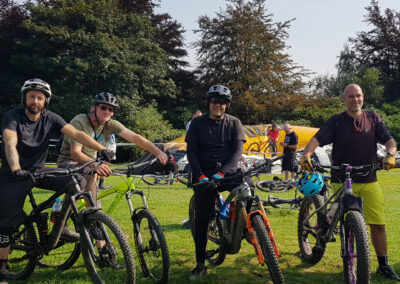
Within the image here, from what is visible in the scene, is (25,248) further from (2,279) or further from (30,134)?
(30,134)

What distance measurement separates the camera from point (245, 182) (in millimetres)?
4484

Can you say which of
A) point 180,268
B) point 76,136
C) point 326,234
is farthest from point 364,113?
point 76,136

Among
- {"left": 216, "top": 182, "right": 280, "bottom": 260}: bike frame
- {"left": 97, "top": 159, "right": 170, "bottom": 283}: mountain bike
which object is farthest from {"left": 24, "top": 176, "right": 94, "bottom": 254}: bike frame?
{"left": 216, "top": 182, "right": 280, "bottom": 260}: bike frame

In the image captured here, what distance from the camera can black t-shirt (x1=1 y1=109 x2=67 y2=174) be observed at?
14.3ft

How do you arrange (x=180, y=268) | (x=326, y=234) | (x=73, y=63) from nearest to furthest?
1. (x=326, y=234)
2. (x=180, y=268)
3. (x=73, y=63)

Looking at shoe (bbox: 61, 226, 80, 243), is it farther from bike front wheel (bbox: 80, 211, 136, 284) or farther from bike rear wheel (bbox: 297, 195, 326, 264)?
bike rear wheel (bbox: 297, 195, 326, 264)

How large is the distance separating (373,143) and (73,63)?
28640mm

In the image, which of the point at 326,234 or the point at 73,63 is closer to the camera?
the point at 326,234

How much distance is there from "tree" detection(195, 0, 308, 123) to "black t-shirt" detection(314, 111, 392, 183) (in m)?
27.2

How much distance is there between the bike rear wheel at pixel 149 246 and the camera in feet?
14.6

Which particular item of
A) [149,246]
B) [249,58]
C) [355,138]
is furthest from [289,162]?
[249,58]

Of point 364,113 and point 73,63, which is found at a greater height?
point 73,63

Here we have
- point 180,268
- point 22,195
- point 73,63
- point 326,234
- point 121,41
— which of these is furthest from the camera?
point 121,41

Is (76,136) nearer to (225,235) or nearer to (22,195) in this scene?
(22,195)
